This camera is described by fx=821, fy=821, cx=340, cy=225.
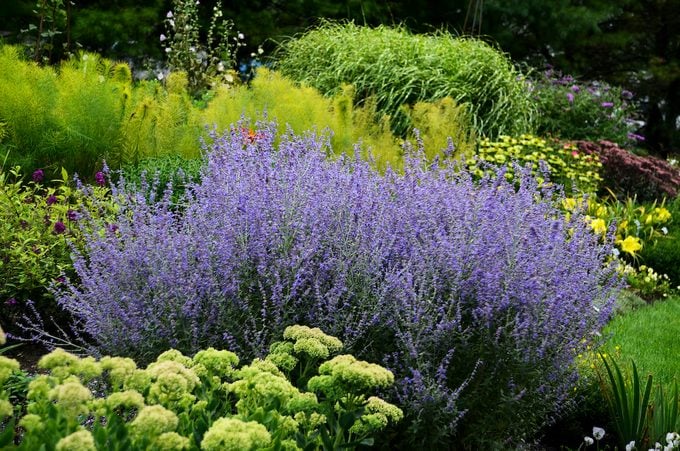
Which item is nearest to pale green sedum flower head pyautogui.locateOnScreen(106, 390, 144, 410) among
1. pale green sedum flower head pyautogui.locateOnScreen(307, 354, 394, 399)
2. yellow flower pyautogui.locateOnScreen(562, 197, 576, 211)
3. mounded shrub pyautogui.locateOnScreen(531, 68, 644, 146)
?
pale green sedum flower head pyautogui.locateOnScreen(307, 354, 394, 399)

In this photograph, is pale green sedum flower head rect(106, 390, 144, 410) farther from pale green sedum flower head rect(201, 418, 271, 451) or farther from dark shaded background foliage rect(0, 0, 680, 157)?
dark shaded background foliage rect(0, 0, 680, 157)

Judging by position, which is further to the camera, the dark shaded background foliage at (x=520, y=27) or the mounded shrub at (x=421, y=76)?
the dark shaded background foliage at (x=520, y=27)

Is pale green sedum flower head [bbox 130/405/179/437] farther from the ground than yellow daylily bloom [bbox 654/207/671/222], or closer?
farther from the ground

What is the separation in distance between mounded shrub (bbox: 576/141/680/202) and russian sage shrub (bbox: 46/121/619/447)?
5859 millimetres

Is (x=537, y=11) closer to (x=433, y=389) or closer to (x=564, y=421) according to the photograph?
(x=564, y=421)

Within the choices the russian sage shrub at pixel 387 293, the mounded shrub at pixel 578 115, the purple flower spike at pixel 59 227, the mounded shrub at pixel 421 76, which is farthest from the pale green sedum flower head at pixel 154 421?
the mounded shrub at pixel 578 115

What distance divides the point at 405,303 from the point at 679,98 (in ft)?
53.6

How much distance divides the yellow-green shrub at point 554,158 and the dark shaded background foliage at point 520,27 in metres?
3.57

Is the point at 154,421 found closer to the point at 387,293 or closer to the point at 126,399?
the point at 126,399

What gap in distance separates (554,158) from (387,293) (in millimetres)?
5716

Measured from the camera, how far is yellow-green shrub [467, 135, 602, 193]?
7535mm

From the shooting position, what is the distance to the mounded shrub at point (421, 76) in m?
8.29

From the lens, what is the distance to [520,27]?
628 inches

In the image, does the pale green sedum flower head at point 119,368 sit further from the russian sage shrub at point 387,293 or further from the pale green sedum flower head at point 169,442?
the russian sage shrub at point 387,293
